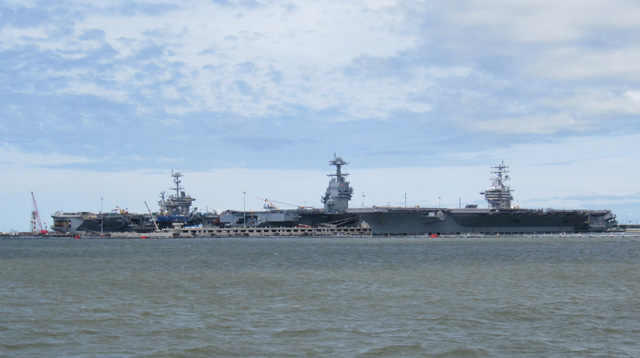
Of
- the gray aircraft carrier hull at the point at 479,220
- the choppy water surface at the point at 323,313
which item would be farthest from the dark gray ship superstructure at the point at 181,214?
the choppy water surface at the point at 323,313

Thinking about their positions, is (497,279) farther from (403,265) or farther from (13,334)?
(13,334)

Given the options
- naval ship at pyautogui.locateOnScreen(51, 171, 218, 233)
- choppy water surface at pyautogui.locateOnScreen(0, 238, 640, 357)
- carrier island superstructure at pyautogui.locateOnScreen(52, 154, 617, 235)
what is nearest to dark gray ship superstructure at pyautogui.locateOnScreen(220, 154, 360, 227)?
carrier island superstructure at pyautogui.locateOnScreen(52, 154, 617, 235)

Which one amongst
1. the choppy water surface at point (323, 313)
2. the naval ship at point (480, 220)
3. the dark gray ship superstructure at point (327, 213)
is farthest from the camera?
the dark gray ship superstructure at point (327, 213)

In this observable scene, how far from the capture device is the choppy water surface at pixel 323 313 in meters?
14.8

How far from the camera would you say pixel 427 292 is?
24.5 meters

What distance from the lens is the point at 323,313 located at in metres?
19.6

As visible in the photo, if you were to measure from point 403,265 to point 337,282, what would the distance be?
34.3ft

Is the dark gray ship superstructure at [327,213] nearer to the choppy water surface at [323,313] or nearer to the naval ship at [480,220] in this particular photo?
the naval ship at [480,220]

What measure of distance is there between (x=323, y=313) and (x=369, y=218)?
67140 millimetres

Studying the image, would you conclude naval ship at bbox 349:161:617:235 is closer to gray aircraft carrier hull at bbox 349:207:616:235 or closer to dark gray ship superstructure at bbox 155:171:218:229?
gray aircraft carrier hull at bbox 349:207:616:235

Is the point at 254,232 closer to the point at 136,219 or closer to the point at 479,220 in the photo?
the point at 136,219

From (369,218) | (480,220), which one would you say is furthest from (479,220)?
(369,218)

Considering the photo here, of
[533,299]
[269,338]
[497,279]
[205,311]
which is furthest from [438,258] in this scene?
[269,338]

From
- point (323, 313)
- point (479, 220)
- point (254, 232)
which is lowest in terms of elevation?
point (323, 313)
